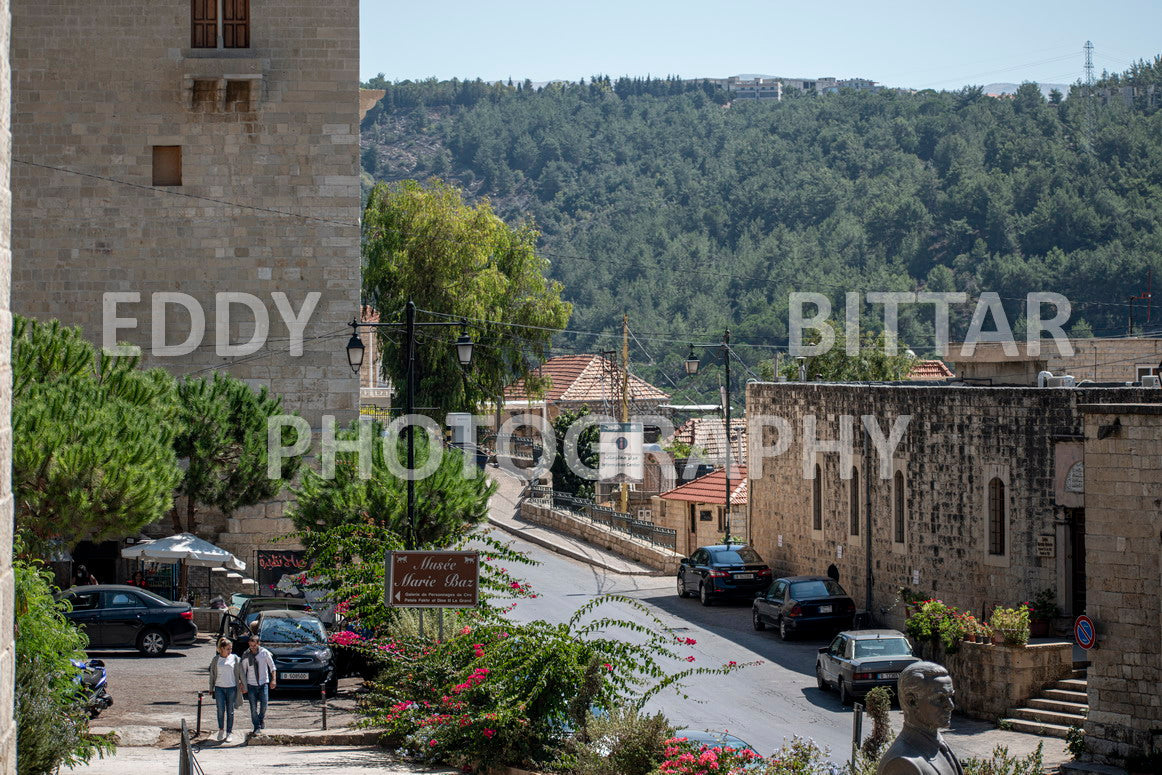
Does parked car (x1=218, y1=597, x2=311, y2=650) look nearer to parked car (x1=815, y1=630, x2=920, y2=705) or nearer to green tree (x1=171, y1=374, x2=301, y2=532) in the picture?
green tree (x1=171, y1=374, x2=301, y2=532)

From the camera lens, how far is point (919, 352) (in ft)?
346

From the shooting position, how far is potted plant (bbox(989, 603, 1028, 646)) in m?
21.8

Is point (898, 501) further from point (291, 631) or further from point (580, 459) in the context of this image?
point (580, 459)

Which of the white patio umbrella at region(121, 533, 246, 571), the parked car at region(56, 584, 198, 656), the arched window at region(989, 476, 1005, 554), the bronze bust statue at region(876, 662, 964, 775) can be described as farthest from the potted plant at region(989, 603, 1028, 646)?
the bronze bust statue at region(876, 662, 964, 775)

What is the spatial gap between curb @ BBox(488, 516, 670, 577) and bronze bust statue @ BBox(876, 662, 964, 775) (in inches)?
1267

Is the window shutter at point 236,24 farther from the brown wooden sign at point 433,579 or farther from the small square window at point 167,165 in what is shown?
the brown wooden sign at point 433,579

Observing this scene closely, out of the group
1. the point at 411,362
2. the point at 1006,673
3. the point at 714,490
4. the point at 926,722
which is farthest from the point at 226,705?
the point at 714,490

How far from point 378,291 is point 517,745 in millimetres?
32124

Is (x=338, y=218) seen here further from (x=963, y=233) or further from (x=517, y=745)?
(x=963, y=233)

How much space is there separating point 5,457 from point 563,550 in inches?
1433

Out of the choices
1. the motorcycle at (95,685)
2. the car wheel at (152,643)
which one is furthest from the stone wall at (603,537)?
the motorcycle at (95,685)

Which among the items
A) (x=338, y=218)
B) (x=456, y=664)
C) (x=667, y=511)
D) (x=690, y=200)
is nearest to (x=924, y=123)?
(x=690, y=200)

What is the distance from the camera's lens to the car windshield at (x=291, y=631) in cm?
2033

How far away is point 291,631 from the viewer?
20531 millimetres
